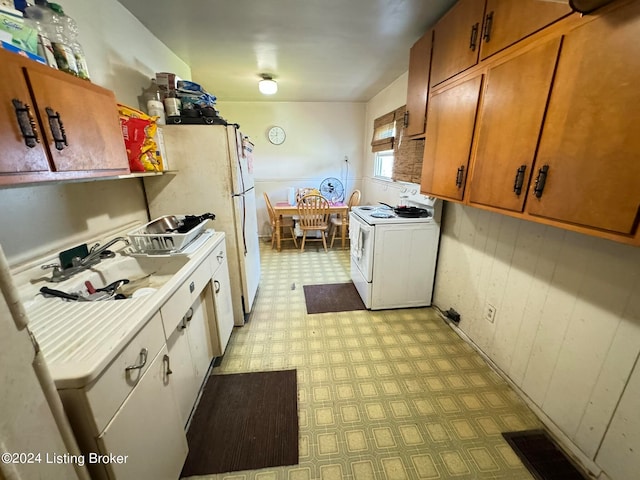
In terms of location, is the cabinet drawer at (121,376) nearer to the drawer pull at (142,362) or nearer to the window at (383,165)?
the drawer pull at (142,362)

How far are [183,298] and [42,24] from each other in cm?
120

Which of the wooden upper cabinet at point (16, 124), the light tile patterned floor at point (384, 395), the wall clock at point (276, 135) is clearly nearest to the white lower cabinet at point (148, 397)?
the light tile patterned floor at point (384, 395)

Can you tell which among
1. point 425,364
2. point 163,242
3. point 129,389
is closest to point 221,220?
point 163,242

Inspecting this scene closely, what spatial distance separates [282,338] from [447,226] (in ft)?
5.66

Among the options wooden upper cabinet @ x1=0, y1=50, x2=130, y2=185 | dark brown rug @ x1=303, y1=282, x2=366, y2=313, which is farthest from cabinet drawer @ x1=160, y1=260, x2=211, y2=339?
dark brown rug @ x1=303, y1=282, x2=366, y2=313

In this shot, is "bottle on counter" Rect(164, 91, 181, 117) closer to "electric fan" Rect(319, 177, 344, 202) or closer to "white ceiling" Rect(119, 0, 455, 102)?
"white ceiling" Rect(119, 0, 455, 102)

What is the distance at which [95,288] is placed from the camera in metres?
1.20

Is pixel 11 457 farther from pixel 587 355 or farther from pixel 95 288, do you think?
pixel 587 355

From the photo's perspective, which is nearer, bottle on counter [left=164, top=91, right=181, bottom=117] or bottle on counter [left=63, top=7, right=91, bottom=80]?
bottle on counter [left=63, top=7, right=91, bottom=80]

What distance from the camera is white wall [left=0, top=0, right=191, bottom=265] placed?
1.04m

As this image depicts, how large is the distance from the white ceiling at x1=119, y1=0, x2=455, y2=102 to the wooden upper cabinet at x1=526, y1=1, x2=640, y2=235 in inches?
45.7

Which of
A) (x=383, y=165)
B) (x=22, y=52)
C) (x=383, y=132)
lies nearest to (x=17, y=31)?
(x=22, y=52)

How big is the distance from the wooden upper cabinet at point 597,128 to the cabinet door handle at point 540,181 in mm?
14

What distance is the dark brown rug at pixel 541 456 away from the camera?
3.83 ft
